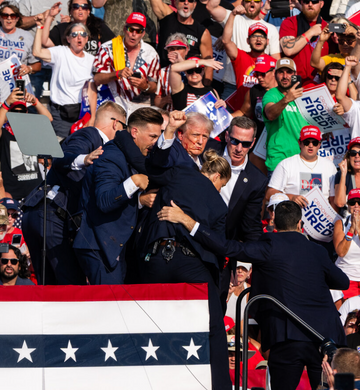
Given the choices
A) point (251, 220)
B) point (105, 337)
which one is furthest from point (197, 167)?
point (105, 337)

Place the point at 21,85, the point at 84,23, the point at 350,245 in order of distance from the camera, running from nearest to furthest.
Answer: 1. the point at 350,245
2. the point at 21,85
3. the point at 84,23

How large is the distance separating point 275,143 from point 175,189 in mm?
3663

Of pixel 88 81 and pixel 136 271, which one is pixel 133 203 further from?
pixel 88 81

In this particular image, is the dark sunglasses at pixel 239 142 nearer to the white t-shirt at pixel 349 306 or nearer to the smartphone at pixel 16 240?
the white t-shirt at pixel 349 306

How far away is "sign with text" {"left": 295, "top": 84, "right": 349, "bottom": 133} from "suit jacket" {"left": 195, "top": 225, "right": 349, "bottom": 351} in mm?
3680

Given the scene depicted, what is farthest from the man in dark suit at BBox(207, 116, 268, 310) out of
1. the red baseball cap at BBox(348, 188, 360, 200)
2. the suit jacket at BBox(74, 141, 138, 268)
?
the red baseball cap at BBox(348, 188, 360, 200)

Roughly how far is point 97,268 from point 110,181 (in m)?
0.75

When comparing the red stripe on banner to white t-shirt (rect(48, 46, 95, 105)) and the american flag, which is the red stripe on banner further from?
white t-shirt (rect(48, 46, 95, 105))

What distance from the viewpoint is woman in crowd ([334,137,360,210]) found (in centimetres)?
827

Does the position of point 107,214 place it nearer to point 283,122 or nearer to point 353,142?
point 283,122

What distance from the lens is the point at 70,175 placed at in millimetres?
6367

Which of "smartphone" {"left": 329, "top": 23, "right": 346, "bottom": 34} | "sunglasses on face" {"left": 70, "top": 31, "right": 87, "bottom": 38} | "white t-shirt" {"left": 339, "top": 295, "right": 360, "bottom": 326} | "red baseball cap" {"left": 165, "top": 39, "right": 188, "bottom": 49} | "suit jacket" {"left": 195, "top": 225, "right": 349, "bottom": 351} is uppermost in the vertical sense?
"sunglasses on face" {"left": 70, "top": 31, "right": 87, "bottom": 38}

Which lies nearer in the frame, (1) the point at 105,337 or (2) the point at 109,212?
(1) the point at 105,337

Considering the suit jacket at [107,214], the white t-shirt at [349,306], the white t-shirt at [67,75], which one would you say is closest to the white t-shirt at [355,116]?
the white t-shirt at [349,306]
